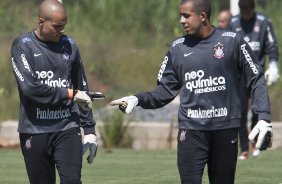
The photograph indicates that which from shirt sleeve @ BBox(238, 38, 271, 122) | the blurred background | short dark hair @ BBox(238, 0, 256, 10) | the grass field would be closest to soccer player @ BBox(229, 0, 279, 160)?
short dark hair @ BBox(238, 0, 256, 10)

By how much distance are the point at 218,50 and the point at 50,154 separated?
1623mm

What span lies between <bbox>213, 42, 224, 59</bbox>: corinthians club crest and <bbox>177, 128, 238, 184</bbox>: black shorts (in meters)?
0.60

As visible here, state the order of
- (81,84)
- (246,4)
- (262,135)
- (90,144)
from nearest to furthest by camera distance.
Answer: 1. (262,135)
2. (81,84)
3. (90,144)
4. (246,4)

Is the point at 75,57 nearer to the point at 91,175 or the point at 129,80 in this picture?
the point at 91,175

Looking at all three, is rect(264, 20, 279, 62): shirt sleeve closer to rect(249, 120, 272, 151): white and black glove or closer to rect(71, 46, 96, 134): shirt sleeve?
rect(71, 46, 96, 134): shirt sleeve

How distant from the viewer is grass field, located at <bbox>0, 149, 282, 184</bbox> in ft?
42.8

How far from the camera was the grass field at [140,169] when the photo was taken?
13047 millimetres

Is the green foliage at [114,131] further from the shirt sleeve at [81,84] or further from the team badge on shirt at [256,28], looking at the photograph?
the shirt sleeve at [81,84]

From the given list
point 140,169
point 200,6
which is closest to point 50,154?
point 200,6

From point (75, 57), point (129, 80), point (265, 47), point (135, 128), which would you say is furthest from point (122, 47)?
point (75, 57)

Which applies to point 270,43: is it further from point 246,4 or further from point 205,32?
point 205,32

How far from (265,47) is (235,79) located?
21.3 ft

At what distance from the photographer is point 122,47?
24641 millimetres

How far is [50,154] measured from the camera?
29.4 ft
